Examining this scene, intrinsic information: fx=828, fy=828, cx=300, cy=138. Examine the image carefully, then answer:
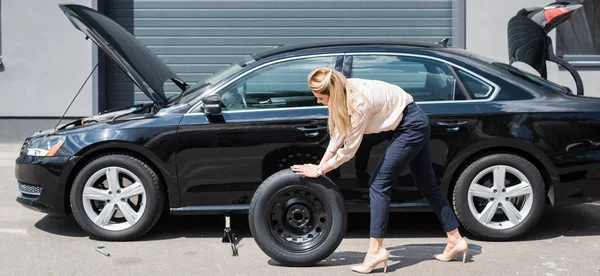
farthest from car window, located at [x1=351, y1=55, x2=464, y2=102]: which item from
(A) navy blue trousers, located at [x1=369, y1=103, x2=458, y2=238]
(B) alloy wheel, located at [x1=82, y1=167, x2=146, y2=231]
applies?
(B) alloy wheel, located at [x1=82, y1=167, x2=146, y2=231]

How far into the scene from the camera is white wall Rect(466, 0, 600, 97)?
12.0 meters

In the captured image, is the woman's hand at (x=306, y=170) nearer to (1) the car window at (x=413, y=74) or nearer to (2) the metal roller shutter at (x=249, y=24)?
(1) the car window at (x=413, y=74)

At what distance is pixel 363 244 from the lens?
6.29m

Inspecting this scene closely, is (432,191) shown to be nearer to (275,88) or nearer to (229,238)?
(275,88)

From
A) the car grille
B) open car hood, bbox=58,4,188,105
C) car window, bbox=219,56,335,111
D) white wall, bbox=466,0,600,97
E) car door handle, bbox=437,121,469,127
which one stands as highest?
white wall, bbox=466,0,600,97

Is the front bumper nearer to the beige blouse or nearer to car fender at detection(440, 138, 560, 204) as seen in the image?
the beige blouse

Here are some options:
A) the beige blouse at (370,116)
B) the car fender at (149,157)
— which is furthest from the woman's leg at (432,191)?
the car fender at (149,157)

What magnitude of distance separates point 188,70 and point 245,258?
22.8 feet

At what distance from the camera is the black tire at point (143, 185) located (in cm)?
621

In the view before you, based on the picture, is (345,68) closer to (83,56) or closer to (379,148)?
(379,148)

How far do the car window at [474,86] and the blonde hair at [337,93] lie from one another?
1368mm

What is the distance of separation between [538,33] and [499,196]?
2787mm

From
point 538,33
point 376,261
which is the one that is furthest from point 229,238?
point 538,33

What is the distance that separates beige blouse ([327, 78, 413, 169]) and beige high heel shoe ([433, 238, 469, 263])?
37.5 inches
